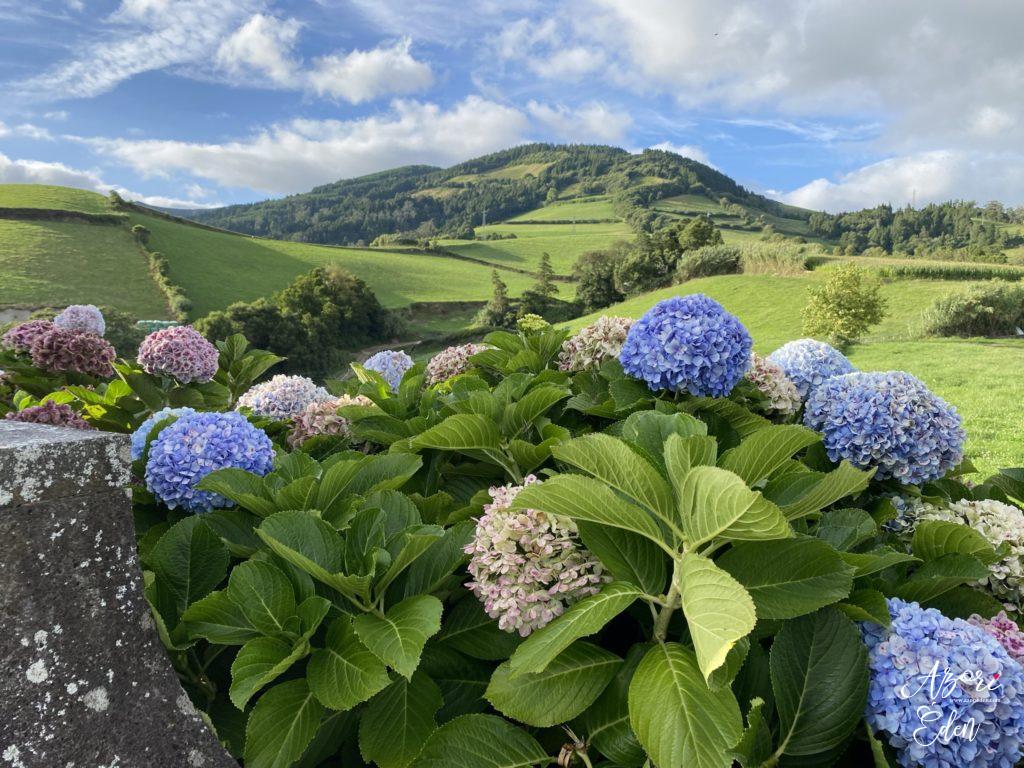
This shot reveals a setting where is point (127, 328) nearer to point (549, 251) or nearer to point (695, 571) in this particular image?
point (695, 571)

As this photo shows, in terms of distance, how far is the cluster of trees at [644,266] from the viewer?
60.5m

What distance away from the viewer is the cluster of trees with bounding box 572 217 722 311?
60500 mm

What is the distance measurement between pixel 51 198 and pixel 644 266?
63.5 metres

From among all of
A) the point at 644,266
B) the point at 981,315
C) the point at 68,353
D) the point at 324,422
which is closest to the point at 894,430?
the point at 324,422

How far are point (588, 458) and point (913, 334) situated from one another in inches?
1378

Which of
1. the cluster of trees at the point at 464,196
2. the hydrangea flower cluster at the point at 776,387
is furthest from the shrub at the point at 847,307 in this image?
the cluster of trees at the point at 464,196

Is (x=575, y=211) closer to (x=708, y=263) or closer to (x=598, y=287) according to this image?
(x=598, y=287)

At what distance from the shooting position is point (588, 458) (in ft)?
3.55

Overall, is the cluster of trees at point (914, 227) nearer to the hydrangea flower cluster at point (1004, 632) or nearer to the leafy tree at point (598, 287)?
the leafy tree at point (598, 287)

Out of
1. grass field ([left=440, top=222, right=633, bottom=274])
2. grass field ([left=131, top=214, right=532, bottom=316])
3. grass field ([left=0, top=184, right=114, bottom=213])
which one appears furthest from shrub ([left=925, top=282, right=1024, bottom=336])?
grass field ([left=0, top=184, right=114, bottom=213])

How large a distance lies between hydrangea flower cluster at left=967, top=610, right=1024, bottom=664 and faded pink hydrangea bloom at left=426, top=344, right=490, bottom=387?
6.26 ft

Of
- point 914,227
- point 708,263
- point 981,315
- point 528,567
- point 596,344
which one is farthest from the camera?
point 914,227

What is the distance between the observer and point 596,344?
2.31 metres

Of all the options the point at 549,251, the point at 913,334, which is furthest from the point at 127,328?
the point at 549,251
